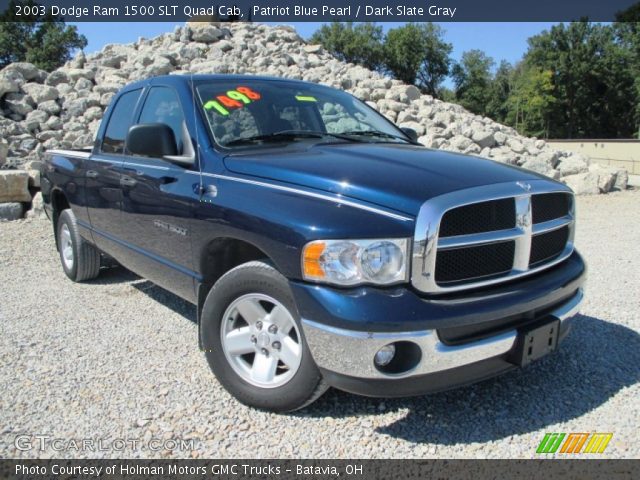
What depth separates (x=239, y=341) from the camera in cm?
302

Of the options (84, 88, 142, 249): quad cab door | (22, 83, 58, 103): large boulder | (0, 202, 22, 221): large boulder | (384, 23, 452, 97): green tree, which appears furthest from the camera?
(384, 23, 452, 97): green tree

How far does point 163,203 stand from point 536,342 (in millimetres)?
2418

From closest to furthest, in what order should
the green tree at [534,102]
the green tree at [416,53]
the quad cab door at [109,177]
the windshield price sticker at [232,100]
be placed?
the windshield price sticker at [232,100]
the quad cab door at [109,177]
the green tree at [534,102]
the green tree at [416,53]

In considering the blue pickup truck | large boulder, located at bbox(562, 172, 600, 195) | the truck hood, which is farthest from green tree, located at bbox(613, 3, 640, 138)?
the blue pickup truck

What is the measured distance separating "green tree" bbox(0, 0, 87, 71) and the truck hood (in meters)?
56.3

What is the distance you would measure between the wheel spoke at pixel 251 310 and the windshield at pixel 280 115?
1.05 metres

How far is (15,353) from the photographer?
3.86 m

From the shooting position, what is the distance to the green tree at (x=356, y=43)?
6562 cm

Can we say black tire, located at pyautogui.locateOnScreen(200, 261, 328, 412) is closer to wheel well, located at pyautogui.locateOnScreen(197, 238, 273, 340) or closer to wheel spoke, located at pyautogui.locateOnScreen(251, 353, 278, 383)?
wheel spoke, located at pyautogui.locateOnScreen(251, 353, 278, 383)

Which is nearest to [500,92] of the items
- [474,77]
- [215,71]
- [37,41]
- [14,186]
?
[474,77]

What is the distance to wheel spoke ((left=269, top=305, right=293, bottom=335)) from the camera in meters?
2.79

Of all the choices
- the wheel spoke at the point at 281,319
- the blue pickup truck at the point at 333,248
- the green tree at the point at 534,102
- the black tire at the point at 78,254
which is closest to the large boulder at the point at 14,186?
the black tire at the point at 78,254

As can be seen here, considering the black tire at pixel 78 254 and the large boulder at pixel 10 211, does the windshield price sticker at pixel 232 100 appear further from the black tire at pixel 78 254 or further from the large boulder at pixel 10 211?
the large boulder at pixel 10 211

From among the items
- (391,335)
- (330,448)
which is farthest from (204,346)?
(391,335)
